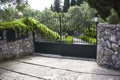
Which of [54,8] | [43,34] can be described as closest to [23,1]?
[43,34]

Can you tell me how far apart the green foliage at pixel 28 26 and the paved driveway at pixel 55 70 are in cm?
144

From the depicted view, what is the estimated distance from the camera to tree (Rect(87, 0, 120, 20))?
19.5 feet

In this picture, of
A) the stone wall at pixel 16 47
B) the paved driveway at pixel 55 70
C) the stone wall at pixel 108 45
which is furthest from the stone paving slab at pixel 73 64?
the stone wall at pixel 16 47

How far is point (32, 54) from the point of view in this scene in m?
8.26

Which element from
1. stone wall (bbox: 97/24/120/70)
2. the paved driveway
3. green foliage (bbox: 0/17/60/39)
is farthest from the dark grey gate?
stone wall (bbox: 97/24/120/70)

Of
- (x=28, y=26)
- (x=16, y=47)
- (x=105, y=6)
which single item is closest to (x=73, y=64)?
(x=105, y=6)

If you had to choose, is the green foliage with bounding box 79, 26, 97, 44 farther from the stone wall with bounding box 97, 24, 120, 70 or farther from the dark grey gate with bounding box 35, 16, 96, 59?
the stone wall with bounding box 97, 24, 120, 70

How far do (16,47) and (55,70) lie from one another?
8.22 ft

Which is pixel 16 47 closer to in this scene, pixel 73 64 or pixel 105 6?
pixel 73 64

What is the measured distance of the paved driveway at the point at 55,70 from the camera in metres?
5.23

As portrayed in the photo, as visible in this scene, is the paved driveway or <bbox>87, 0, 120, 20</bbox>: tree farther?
<bbox>87, 0, 120, 20</bbox>: tree

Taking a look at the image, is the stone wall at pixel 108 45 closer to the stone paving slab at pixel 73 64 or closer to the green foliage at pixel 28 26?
the stone paving slab at pixel 73 64

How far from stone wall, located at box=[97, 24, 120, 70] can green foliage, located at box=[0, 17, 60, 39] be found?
2.92m

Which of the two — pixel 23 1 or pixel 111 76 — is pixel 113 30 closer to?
pixel 111 76
